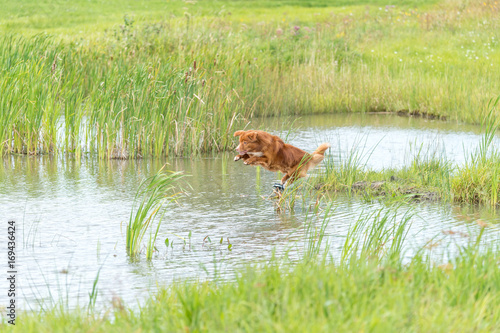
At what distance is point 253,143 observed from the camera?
21.6 ft

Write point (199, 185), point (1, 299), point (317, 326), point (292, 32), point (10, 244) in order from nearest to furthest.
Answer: point (317, 326), point (1, 299), point (10, 244), point (199, 185), point (292, 32)

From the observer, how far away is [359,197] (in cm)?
762

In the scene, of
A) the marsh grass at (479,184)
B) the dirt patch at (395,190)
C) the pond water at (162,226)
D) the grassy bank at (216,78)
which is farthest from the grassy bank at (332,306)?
the grassy bank at (216,78)

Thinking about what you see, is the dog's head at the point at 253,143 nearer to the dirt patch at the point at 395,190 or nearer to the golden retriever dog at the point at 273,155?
the golden retriever dog at the point at 273,155

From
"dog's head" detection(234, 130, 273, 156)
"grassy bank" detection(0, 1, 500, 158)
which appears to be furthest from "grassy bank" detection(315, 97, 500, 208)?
"grassy bank" detection(0, 1, 500, 158)

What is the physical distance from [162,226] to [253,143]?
1.19m

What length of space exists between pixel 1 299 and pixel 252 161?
2952 millimetres

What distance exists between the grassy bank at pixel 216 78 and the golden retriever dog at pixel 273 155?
2951 mm

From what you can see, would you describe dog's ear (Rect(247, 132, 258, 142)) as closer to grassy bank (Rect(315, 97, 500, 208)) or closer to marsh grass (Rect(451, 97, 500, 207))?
grassy bank (Rect(315, 97, 500, 208))

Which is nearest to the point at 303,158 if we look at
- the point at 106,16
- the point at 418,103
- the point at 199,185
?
the point at 199,185

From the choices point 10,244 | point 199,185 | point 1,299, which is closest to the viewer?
point 1,299

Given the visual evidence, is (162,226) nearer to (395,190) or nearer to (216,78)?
(395,190)

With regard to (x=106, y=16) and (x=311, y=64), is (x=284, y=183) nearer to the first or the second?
(x=311, y=64)

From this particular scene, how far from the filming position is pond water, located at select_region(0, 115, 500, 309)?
→ 4.88m
